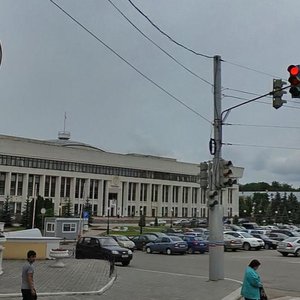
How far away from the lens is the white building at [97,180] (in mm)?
112312

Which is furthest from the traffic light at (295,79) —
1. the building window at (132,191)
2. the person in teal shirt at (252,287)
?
the building window at (132,191)

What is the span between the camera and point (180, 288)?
17969 mm

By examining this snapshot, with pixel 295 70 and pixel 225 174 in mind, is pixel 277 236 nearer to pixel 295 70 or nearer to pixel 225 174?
pixel 225 174

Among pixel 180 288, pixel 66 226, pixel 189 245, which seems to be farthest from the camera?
pixel 66 226

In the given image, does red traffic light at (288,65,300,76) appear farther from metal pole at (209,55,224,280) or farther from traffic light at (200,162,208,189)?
traffic light at (200,162,208,189)

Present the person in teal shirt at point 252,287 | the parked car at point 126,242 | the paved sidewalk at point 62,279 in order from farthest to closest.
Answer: the parked car at point 126,242 < the paved sidewalk at point 62,279 < the person in teal shirt at point 252,287

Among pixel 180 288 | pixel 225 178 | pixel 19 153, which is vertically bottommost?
pixel 180 288

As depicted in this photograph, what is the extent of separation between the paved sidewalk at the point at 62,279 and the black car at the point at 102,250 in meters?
2.33

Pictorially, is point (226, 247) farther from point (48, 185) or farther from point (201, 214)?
point (201, 214)

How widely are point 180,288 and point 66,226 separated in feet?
132

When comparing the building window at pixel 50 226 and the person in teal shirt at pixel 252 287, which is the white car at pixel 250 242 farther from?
the person in teal shirt at pixel 252 287

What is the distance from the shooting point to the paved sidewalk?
15.9 m

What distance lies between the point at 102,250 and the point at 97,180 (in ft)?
330

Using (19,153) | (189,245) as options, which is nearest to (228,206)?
(19,153)
